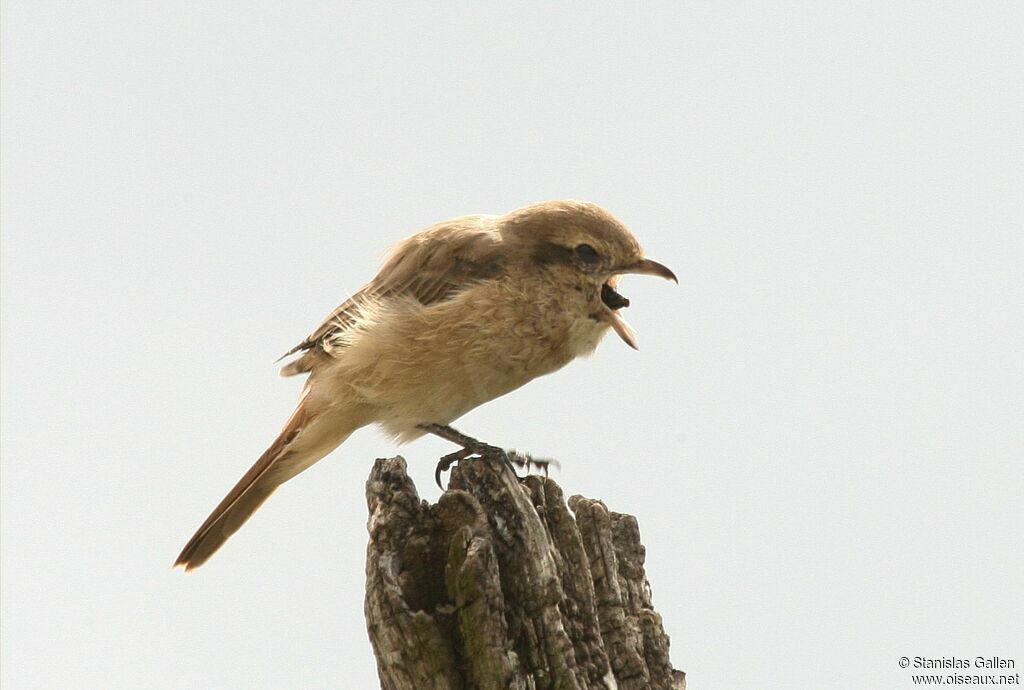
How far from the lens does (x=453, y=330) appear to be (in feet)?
17.4

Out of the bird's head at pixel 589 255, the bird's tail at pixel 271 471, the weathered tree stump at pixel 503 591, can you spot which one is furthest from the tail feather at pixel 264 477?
the weathered tree stump at pixel 503 591

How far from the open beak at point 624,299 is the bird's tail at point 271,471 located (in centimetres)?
129

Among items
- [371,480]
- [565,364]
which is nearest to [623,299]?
[565,364]

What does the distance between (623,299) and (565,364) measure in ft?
1.39

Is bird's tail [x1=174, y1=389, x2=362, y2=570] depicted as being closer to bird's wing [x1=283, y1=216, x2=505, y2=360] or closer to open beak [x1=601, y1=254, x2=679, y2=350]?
bird's wing [x1=283, y1=216, x2=505, y2=360]

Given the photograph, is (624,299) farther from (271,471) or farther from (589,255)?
(271,471)

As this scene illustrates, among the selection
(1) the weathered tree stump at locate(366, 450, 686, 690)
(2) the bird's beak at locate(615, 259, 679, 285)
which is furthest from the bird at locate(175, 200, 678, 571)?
(1) the weathered tree stump at locate(366, 450, 686, 690)

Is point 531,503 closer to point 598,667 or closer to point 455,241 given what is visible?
point 598,667

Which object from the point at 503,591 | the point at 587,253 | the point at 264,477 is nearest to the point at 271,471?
the point at 264,477

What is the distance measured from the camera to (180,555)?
5.89 meters

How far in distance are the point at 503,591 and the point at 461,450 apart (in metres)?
1.51

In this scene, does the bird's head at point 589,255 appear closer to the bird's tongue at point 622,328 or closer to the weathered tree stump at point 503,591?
the bird's tongue at point 622,328

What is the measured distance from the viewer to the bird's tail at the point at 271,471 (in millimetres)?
5727

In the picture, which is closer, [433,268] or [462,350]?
[462,350]
